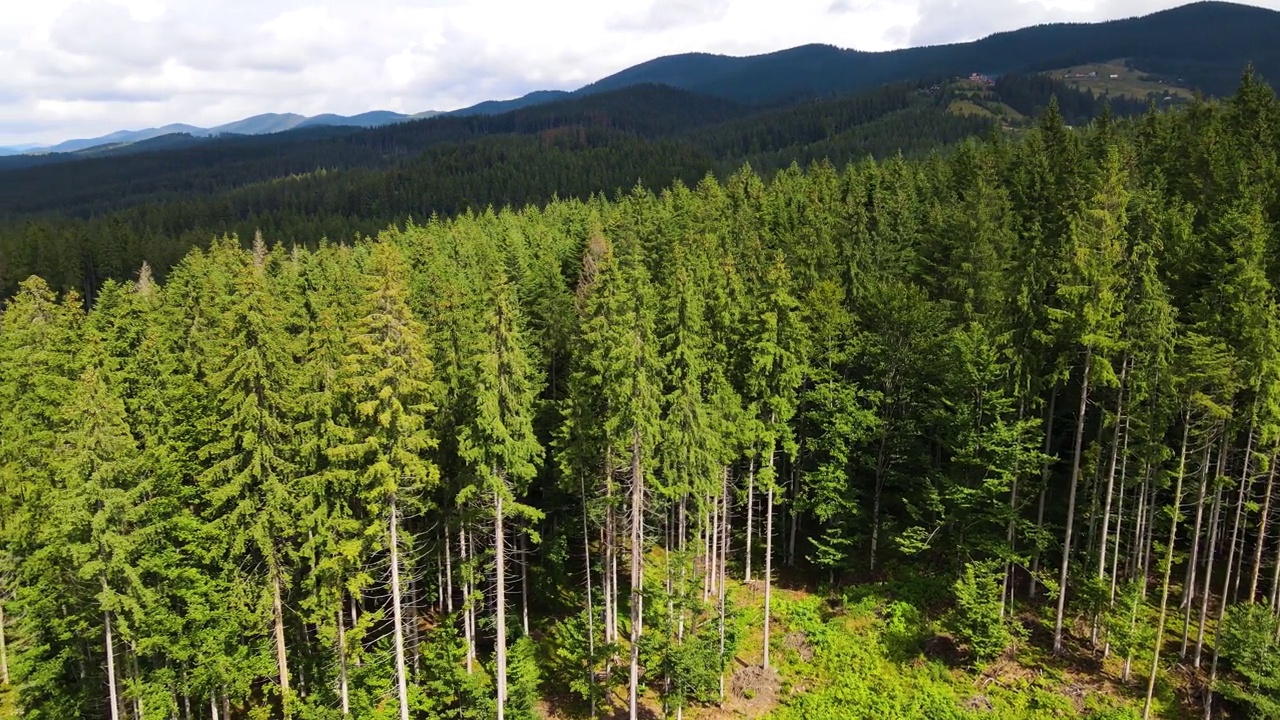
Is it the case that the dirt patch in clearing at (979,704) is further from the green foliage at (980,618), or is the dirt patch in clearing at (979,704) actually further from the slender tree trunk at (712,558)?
the slender tree trunk at (712,558)

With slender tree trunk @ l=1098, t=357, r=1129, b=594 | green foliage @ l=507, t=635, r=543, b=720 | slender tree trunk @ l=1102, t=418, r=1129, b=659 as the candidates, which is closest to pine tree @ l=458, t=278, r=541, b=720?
green foliage @ l=507, t=635, r=543, b=720

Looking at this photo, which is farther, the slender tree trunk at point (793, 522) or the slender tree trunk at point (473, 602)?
the slender tree trunk at point (793, 522)

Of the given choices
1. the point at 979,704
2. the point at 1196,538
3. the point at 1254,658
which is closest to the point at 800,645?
the point at 979,704

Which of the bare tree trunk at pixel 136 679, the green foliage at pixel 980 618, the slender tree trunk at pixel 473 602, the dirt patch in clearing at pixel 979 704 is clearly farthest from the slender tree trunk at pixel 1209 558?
the bare tree trunk at pixel 136 679

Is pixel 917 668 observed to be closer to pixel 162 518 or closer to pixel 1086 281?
pixel 1086 281

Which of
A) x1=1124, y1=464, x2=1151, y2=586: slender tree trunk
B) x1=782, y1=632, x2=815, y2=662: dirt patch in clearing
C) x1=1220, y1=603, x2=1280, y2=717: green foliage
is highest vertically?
x1=1124, y1=464, x2=1151, y2=586: slender tree trunk

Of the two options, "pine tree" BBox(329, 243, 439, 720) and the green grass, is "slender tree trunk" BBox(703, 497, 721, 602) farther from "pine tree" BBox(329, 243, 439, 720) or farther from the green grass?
"pine tree" BBox(329, 243, 439, 720)

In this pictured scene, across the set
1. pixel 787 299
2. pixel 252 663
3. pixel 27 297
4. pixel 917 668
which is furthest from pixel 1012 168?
pixel 27 297
